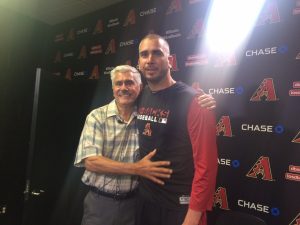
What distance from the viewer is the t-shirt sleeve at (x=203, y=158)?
50.9 inches

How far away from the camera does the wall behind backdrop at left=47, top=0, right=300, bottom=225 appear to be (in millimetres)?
1883

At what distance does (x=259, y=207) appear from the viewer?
196cm

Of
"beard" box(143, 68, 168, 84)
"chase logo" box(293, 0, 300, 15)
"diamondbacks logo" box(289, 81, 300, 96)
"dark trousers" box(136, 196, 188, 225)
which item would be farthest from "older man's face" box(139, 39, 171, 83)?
"chase logo" box(293, 0, 300, 15)

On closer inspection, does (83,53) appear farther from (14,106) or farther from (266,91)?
(266,91)

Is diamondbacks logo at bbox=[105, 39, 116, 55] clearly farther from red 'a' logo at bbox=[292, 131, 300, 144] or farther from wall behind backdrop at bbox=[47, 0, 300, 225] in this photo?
red 'a' logo at bbox=[292, 131, 300, 144]

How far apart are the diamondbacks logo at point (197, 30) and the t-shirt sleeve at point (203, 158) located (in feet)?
4.22

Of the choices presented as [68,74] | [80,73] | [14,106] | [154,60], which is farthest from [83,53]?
[154,60]

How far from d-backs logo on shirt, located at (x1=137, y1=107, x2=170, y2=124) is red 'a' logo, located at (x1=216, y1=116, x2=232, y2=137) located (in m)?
0.85

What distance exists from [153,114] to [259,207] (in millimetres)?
1107

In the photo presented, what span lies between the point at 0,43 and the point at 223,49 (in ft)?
8.65

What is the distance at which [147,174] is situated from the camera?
4.83 ft

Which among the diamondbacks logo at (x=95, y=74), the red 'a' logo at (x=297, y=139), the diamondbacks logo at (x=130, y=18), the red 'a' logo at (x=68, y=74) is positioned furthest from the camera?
the red 'a' logo at (x=68, y=74)

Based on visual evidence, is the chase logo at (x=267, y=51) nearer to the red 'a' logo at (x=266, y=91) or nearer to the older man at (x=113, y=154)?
the red 'a' logo at (x=266, y=91)

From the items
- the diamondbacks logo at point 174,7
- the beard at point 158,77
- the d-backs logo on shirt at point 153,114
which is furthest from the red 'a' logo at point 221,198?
the diamondbacks logo at point 174,7
